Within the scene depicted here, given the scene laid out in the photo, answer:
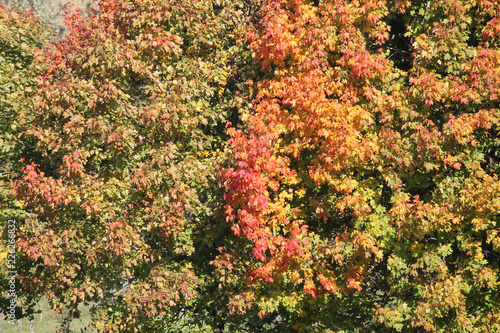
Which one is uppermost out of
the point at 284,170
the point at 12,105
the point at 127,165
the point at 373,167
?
the point at 373,167

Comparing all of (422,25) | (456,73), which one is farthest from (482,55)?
(422,25)

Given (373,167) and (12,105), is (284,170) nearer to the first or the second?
(373,167)

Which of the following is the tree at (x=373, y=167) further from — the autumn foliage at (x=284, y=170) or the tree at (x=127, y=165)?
the tree at (x=127, y=165)

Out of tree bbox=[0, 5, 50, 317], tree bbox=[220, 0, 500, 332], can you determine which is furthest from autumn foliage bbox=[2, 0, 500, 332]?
tree bbox=[0, 5, 50, 317]

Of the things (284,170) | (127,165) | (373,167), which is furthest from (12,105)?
(373,167)

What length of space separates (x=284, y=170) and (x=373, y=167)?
2.02 metres

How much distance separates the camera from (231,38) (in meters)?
13.6

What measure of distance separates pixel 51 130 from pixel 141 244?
2.98 meters

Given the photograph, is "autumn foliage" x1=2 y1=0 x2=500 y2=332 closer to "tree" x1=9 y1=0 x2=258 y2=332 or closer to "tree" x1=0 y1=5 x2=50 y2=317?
"tree" x1=9 y1=0 x2=258 y2=332

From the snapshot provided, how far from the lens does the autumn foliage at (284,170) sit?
Answer: 33.5 ft

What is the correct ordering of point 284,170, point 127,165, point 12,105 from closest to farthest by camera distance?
point 284,170, point 12,105, point 127,165

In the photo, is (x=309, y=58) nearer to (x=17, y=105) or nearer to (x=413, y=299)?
(x=413, y=299)

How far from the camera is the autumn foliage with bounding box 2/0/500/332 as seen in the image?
33.5ft

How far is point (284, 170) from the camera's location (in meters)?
10.8
